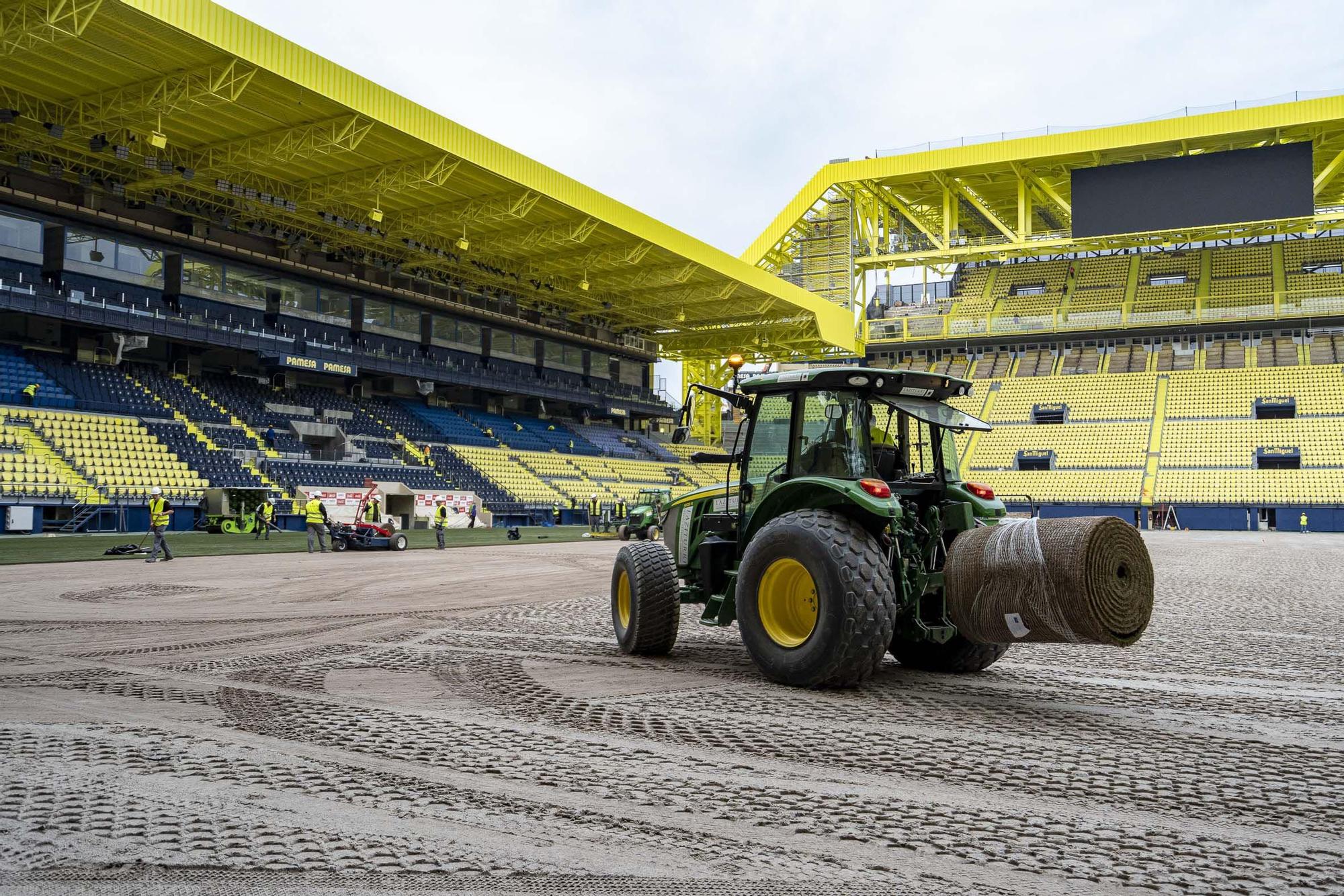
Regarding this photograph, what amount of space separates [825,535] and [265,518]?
23322 millimetres

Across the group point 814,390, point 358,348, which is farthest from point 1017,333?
point 814,390

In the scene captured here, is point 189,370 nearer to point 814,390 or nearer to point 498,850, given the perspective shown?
point 814,390

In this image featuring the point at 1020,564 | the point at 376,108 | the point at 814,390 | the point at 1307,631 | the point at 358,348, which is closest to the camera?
the point at 1020,564

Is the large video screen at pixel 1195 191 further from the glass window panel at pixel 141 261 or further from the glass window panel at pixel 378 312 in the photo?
the glass window panel at pixel 141 261

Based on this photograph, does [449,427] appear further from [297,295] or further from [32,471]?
A: [32,471]

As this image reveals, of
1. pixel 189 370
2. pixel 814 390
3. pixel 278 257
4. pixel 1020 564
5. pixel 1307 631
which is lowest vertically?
pixel 1307 631

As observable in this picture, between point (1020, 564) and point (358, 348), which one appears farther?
point (358, 348)

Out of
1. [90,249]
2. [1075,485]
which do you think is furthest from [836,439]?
[1075,485]

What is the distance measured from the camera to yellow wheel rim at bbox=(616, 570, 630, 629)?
7.93 m

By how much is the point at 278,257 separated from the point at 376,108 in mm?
13988

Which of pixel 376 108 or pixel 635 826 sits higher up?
pixel 376 108

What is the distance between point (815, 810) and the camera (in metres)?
3.80

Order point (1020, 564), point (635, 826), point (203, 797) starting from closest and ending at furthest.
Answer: point (635, 826) → point (203, 797) → point (1020, 564)

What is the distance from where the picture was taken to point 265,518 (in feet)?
85.0
